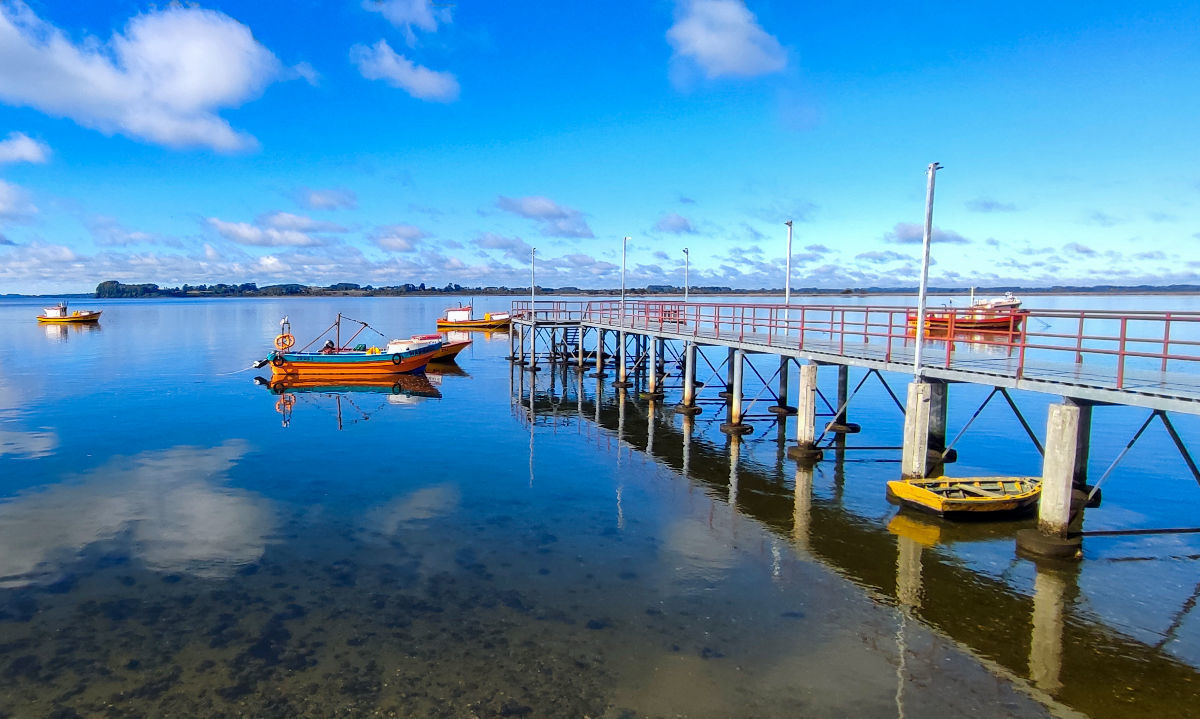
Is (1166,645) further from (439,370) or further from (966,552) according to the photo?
(439,370)

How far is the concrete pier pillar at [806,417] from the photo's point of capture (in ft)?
68.3

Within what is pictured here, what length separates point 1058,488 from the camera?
13.3 m

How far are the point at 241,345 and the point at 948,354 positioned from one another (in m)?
64.7

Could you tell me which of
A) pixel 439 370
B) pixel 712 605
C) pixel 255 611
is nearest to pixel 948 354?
pixel 712 605

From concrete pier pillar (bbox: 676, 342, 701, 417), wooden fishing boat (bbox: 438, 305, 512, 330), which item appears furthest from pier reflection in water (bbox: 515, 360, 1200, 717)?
wooden fishing boat (bbox: 438, 305, 512, 330)

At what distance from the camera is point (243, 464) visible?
68.3ft

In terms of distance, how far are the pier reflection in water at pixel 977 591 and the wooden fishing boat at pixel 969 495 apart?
331 mm

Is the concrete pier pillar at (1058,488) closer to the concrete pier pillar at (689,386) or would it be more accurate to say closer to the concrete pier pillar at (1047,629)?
the concrete pier pillar at (1047,629)

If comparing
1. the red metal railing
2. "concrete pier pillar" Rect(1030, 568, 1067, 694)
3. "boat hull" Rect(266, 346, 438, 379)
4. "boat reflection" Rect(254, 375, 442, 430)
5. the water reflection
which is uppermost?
the red metal railing

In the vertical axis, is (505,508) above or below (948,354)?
below

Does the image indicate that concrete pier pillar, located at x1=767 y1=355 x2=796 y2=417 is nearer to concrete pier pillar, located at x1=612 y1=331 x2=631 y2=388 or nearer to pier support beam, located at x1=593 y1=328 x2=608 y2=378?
concrete pier pillar, located at x1=612 y1=331 x2=631 y2=388

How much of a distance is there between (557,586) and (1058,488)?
9695 millimetres

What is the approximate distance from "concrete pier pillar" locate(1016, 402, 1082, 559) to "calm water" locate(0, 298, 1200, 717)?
1.65 ft

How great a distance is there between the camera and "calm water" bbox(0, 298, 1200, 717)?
9.07 metres
